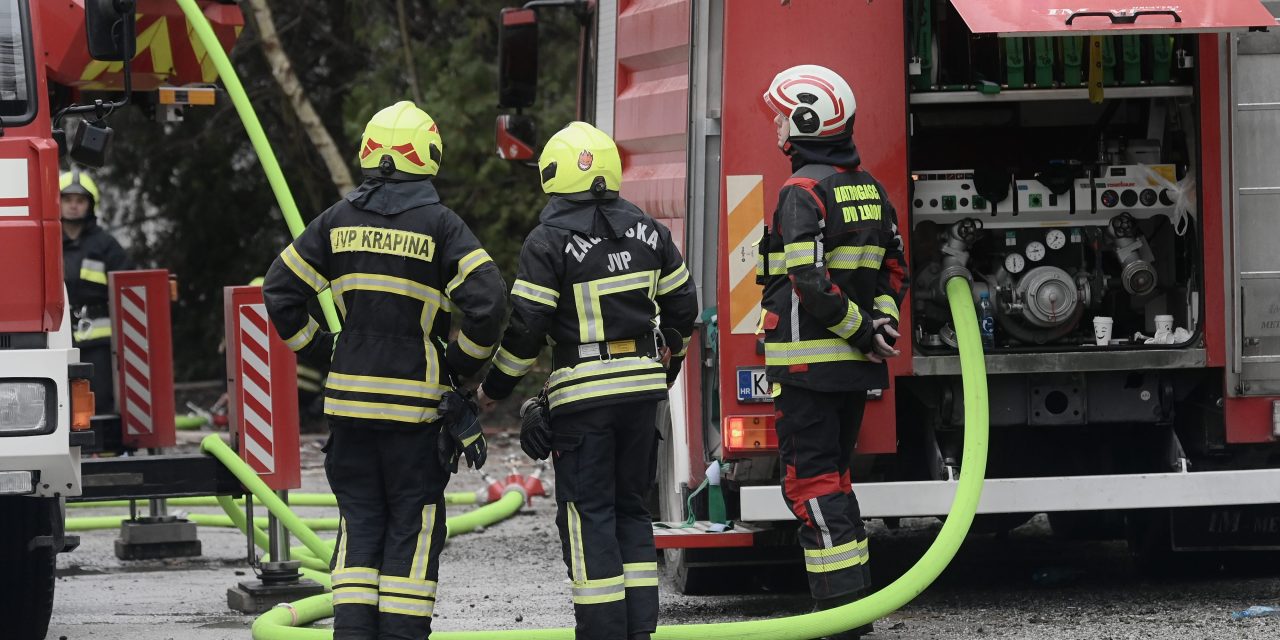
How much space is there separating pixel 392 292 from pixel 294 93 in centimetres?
891

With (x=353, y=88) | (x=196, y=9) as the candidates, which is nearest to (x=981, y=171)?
(x=196, y=9)

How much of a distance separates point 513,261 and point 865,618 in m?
8.74

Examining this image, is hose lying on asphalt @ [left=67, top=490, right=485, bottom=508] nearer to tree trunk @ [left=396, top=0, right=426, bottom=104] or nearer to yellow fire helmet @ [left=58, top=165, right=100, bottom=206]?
yellow fire helmet @ [left=58, top=165, right=100, bottom=206]

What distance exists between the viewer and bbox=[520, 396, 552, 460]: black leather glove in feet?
18.7

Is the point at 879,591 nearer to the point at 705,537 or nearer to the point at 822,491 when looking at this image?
the point at 822,491

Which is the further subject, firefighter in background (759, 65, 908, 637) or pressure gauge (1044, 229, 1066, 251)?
pressure gauge (1044, 229, 1066, 251)

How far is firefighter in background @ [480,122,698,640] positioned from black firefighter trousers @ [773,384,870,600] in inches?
21.1

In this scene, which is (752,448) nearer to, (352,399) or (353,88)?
(352,399)

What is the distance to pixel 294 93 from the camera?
552 inches

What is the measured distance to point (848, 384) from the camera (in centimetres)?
602

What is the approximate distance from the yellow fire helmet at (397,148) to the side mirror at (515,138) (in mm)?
3365

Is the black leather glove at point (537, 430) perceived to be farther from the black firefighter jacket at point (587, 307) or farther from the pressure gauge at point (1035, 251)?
the pressure gauge at point (1035, 251)

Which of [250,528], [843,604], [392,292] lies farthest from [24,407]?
[843,604]

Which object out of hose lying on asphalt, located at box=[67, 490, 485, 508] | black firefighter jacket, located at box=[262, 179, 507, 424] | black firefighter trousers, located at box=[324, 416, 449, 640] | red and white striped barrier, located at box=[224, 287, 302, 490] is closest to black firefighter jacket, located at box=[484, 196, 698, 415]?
black firefighter jacket, located at box=[262, 179, 507, 424]
